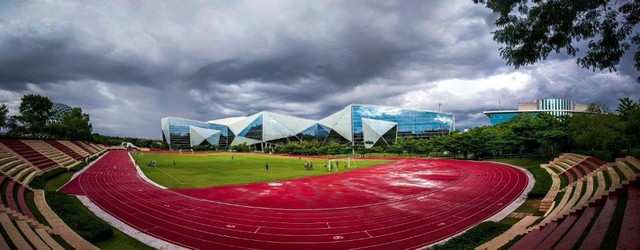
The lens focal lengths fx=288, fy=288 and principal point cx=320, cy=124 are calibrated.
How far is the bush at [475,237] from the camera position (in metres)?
9.30

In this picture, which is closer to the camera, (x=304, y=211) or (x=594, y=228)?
(x=594, y=228)

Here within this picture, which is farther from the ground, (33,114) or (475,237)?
(33,114)

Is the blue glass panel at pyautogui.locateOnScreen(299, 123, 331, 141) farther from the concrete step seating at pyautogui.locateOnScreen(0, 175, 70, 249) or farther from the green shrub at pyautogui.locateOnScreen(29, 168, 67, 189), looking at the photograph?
the concrete step seating at pyautogui.locateOnScreen(0, 175, 70, 249)

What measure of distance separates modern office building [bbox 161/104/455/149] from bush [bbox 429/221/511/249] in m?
76.5

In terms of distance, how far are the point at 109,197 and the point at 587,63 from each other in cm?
2312

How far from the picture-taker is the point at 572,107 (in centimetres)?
16262

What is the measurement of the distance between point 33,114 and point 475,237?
83.0 metres

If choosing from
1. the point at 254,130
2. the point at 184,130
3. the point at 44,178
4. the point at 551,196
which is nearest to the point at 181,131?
the point at 184,130

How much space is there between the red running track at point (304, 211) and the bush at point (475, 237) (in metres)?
1.16

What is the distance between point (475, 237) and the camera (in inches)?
394

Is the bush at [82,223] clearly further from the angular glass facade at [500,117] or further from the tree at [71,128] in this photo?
the angular glass facade at [500,117]

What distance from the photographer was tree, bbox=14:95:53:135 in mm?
59594

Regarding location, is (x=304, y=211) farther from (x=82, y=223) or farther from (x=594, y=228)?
(x=594, y=228)

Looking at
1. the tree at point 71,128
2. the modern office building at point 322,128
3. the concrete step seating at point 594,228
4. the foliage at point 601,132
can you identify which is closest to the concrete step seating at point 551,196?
the concrete step seating at point 594,228
